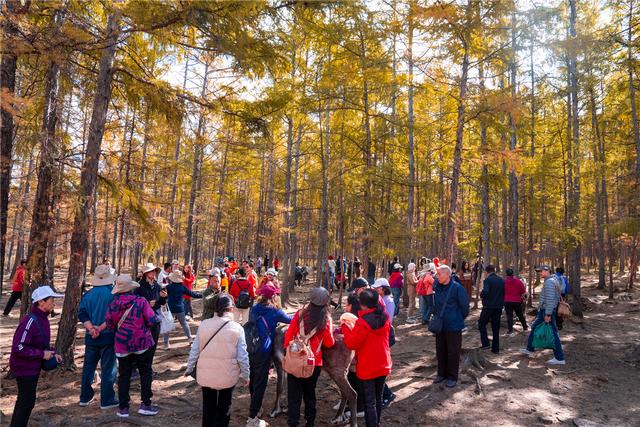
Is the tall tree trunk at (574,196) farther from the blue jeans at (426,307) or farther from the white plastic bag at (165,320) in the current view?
the white plastic bag at (165,320)

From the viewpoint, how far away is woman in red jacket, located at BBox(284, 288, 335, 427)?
189 inches

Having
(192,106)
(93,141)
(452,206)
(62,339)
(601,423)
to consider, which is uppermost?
(192,106)

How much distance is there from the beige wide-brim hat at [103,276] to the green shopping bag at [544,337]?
8.51m

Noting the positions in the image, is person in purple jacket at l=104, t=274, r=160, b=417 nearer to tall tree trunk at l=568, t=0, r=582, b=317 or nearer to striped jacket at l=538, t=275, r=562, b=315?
striped jacket at l=538, t=275, r=562, b=315

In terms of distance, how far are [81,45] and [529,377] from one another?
998 centimetres

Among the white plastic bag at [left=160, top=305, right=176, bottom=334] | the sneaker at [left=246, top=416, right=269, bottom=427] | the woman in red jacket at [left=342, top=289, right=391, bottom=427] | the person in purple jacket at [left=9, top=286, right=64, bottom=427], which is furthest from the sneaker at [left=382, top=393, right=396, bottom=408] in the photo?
the white plastic bag at [left=160, top=305, right=176, bottom=334]

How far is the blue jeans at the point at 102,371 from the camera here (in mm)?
5770

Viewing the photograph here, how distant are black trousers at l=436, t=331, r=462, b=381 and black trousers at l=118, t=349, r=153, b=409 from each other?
4712 mm

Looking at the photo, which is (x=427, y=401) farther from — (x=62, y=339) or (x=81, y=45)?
(x=81, y=45)

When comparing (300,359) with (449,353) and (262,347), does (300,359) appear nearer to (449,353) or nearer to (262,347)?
(262,347)

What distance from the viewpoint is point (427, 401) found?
6340 millimetres

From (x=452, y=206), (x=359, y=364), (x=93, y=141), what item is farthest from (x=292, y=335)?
(x=452, y=206)

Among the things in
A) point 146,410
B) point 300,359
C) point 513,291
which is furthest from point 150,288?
point 513,291

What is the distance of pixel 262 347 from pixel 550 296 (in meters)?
6.65
